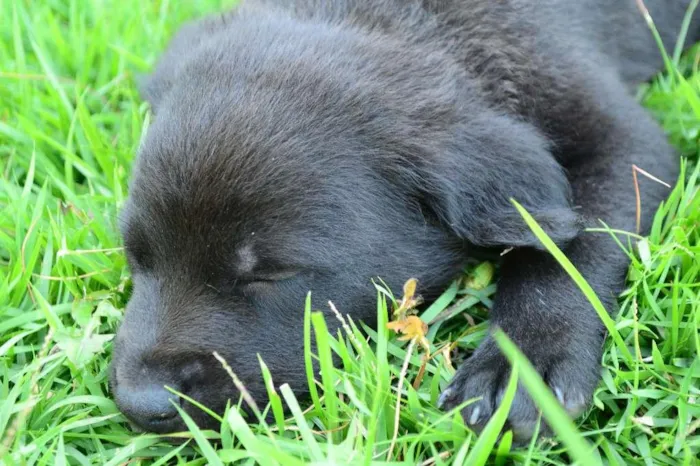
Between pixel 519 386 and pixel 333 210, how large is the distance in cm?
76

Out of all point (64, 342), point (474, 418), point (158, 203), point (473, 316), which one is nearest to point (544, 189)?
point (473, 316)

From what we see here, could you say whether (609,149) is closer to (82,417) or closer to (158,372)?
(158,372)

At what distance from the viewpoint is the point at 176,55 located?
3.06m

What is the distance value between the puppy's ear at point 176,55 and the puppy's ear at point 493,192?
1061 millimetres

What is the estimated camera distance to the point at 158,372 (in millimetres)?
2234

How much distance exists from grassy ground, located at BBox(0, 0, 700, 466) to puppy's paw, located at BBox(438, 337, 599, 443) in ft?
0.17

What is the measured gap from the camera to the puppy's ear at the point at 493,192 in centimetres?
243

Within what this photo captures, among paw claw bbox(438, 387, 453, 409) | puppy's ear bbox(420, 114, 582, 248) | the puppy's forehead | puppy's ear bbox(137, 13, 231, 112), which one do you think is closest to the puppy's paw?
paw claw bbox(438, 387, 453, 409)

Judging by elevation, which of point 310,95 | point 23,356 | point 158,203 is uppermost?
point 310,95

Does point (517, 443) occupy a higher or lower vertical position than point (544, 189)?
lower

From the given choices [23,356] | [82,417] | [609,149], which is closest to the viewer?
[82,417]

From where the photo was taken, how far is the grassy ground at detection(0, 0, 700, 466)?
208 cm

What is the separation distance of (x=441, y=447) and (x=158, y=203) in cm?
112

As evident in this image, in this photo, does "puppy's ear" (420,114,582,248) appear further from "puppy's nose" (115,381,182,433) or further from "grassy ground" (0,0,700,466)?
"puppy's nose" (115,381,182,433)
